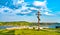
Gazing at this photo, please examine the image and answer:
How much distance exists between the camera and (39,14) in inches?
568

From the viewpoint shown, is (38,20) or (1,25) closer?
(38,20)

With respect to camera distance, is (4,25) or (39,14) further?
(4,25)

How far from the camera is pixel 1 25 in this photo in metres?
17.8

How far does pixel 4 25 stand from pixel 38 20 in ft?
15.5

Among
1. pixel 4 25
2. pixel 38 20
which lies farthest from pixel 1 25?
pixel 38 20

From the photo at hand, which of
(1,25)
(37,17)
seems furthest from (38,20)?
(1,25)

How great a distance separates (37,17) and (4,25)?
16.2 ft

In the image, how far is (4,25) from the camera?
18.2m

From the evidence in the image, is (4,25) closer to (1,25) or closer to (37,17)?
(1,25)

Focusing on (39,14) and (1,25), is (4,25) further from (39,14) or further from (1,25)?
(39,14)

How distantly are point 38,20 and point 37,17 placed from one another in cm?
43

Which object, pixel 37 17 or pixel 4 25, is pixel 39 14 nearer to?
pixel 37 17

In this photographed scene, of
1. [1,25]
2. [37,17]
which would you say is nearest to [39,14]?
[37,17]

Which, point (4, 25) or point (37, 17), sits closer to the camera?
point (37, 17)
